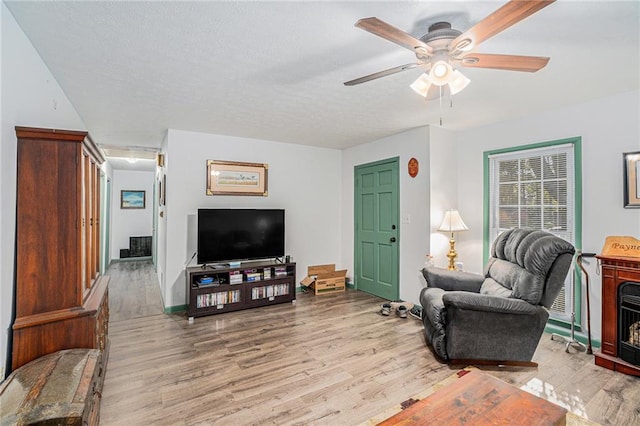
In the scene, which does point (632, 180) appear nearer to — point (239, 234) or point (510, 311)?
point (510, 311)

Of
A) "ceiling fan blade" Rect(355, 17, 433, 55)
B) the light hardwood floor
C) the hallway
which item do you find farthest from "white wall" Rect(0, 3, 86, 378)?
the hallway

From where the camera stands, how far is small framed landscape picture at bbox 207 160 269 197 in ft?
13.9

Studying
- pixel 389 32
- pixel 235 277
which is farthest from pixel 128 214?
pixel 389 32

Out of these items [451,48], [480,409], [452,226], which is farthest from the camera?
[452,226]

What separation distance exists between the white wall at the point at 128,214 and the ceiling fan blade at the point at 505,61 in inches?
Answer: 311

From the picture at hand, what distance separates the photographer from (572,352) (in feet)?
9.23

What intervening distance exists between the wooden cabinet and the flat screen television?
2.03 metres

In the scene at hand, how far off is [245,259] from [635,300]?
3.96 m

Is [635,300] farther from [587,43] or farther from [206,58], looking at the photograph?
[206,58]

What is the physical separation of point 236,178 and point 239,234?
2.74 ft

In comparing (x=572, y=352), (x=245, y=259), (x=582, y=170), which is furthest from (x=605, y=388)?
(x=245, y=259)

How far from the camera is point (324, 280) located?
4.85 meters

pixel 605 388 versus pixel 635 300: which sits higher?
pixel 635 300

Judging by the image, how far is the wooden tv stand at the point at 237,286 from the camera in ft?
12.2
